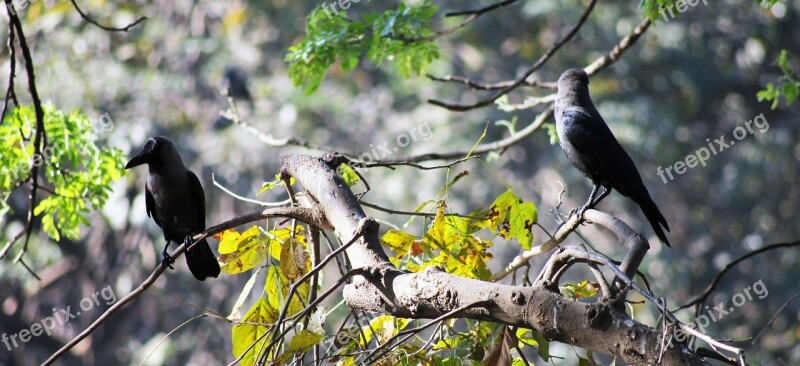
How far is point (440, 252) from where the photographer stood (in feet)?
9.34

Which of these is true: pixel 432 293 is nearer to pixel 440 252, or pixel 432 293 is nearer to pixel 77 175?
pixel 440 252

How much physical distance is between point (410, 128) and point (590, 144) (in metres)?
11.1

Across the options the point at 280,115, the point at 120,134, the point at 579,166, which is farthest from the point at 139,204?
the point at 579,166

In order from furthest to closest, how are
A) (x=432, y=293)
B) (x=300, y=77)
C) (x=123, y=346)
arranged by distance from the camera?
(x=123, y=346)
(x=300, y=77)
(x=432, y=293)

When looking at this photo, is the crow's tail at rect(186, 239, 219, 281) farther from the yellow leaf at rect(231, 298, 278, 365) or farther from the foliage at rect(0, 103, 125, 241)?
the yellow leaf at rect(231, 298, 278, 365)

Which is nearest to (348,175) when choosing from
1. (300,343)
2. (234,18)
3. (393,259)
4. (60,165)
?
(393,259)

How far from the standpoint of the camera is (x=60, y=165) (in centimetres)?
405

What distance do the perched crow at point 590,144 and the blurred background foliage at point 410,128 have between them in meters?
8.32

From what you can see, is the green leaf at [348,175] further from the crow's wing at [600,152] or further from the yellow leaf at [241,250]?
the crow's wing at [600,152]

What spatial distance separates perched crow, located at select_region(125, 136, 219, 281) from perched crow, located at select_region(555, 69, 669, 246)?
1.93 m

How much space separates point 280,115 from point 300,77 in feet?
33.5

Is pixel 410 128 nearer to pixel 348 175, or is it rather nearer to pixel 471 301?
pixel 348 175

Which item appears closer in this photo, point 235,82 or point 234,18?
point 235,82

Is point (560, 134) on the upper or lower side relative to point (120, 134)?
upper
